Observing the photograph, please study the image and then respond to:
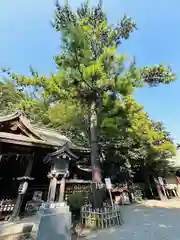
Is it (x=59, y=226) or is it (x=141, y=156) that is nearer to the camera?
(x=59, y=226)

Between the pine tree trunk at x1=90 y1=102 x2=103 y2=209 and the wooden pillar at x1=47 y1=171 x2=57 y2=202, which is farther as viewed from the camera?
the pine tree trunk at x1=90 y1=102 x2=103 y2=209

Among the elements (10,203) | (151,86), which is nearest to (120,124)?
(151,86)

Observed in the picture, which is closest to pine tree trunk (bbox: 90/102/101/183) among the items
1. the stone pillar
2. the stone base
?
the stone pillar

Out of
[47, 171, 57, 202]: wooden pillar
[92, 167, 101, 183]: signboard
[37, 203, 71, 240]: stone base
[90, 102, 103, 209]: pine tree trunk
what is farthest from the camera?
[92, 167, 101, 183]: signboard

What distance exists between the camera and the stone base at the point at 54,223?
11.5 feet

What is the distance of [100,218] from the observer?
585cm

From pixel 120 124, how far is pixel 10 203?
621cm

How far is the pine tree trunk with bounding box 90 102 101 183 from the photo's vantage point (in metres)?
6.89

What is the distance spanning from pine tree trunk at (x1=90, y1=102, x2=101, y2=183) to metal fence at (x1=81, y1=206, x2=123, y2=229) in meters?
1.22

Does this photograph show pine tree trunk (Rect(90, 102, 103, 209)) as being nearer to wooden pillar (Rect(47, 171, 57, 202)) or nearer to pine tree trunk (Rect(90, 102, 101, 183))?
pine tree trunk (Rect(90, 102, 101, 183))

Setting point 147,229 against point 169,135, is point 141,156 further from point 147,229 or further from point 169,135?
point 147,229

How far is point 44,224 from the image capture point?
3562mm

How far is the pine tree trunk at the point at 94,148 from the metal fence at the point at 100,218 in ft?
3.99

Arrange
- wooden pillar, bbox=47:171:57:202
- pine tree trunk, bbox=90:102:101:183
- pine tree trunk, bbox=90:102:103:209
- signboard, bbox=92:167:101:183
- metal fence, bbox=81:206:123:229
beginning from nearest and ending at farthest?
→ 1. wooden pillar, bbox=47:171:57:202
2. metal fence, bbox=81:206:123:229
3. pine tree trunk, bbox=90:102:103:209
4. signboard, bbox=92:167:101:183
5. pine tree trunk, bbox=90:102:101:183
